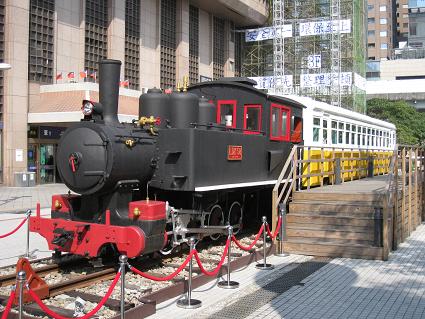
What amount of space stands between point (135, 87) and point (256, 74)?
18187 millimetres

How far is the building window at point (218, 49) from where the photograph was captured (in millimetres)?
43281

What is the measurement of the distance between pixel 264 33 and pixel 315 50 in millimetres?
4809

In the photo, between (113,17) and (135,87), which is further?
(135,87)

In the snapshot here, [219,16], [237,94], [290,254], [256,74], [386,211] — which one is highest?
[219,16]

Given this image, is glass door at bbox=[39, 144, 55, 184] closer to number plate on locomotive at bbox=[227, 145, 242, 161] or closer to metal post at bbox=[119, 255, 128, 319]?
number plate on locomotive at bbox=[227, 145, 242, 161]

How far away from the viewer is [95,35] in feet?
97.5

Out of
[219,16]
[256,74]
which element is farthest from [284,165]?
[256,74]

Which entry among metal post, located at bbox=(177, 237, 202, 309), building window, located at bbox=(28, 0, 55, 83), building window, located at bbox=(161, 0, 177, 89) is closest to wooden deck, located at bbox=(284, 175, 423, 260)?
metal post, located at bbox=(177, 237, 202, 309)

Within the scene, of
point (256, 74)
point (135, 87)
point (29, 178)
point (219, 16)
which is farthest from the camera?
point (256, 74)

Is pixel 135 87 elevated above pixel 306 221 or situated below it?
above

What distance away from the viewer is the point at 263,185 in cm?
1087

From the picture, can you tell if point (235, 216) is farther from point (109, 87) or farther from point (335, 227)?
point (109, 87)

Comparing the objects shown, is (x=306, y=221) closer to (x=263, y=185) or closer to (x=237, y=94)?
(x=263, y=185)

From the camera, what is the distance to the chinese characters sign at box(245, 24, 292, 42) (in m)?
44.4
